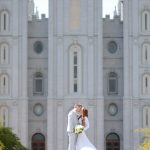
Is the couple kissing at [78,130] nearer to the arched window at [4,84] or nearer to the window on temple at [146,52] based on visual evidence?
the arched window at [4,84]

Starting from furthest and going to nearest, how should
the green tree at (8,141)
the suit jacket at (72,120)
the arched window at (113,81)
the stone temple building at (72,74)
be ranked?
1. the arched window at (113,81)
2. the stone temple building at (72,74)
3. the green tree at (8,141)
4. the suit jacket at (72,120)

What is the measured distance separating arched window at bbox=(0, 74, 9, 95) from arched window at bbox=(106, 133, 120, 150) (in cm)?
839

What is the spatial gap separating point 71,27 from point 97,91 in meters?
5.11

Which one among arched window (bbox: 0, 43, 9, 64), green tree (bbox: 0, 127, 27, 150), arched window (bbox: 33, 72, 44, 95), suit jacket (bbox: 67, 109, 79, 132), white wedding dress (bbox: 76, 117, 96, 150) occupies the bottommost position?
green tree (bbox: 0, 127, 27, 150)

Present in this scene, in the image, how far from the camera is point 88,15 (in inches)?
2063

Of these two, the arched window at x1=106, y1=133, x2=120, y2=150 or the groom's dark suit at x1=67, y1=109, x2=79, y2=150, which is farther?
the arched window at x1=106, y1=133, x2=120, y2=150

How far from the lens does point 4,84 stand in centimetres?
5241

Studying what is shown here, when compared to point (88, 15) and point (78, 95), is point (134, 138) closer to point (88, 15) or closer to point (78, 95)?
point (78, 95)

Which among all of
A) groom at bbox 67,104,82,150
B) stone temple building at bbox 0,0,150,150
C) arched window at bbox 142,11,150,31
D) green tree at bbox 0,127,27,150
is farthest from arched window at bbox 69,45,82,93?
groom at bbox 67,104,82,150

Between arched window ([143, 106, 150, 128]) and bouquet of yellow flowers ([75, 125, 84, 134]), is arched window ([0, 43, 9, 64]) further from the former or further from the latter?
bouquet of yellow flowers ([75, 125, 84, 134])

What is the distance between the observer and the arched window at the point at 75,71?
171 ft

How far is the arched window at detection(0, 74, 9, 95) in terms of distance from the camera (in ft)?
171

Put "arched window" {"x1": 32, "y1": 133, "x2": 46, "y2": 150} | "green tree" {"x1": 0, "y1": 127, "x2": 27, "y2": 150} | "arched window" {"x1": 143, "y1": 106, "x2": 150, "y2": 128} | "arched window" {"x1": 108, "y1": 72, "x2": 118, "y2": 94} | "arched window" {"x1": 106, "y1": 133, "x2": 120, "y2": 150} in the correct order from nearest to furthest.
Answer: "green tree" {"x1": 0, "y1": 127, "x2": 27, "y2": 150} < "arched window" {"x1": 143, "y1": 106, "x2": 150, "y2": 128} < "arched window" {"x1": 32, "y1": 133, "x2": 46, "y2": 150} < "arched window" {"x1": 106, "y1": 133, "x2": 120, "y2": 150} < "arched window" {"x1": 108, "y1": 72, "x2": 118, "y2": 94}

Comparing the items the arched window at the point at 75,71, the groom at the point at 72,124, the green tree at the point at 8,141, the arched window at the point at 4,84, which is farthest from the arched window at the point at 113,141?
the groom at the point at 72,124
